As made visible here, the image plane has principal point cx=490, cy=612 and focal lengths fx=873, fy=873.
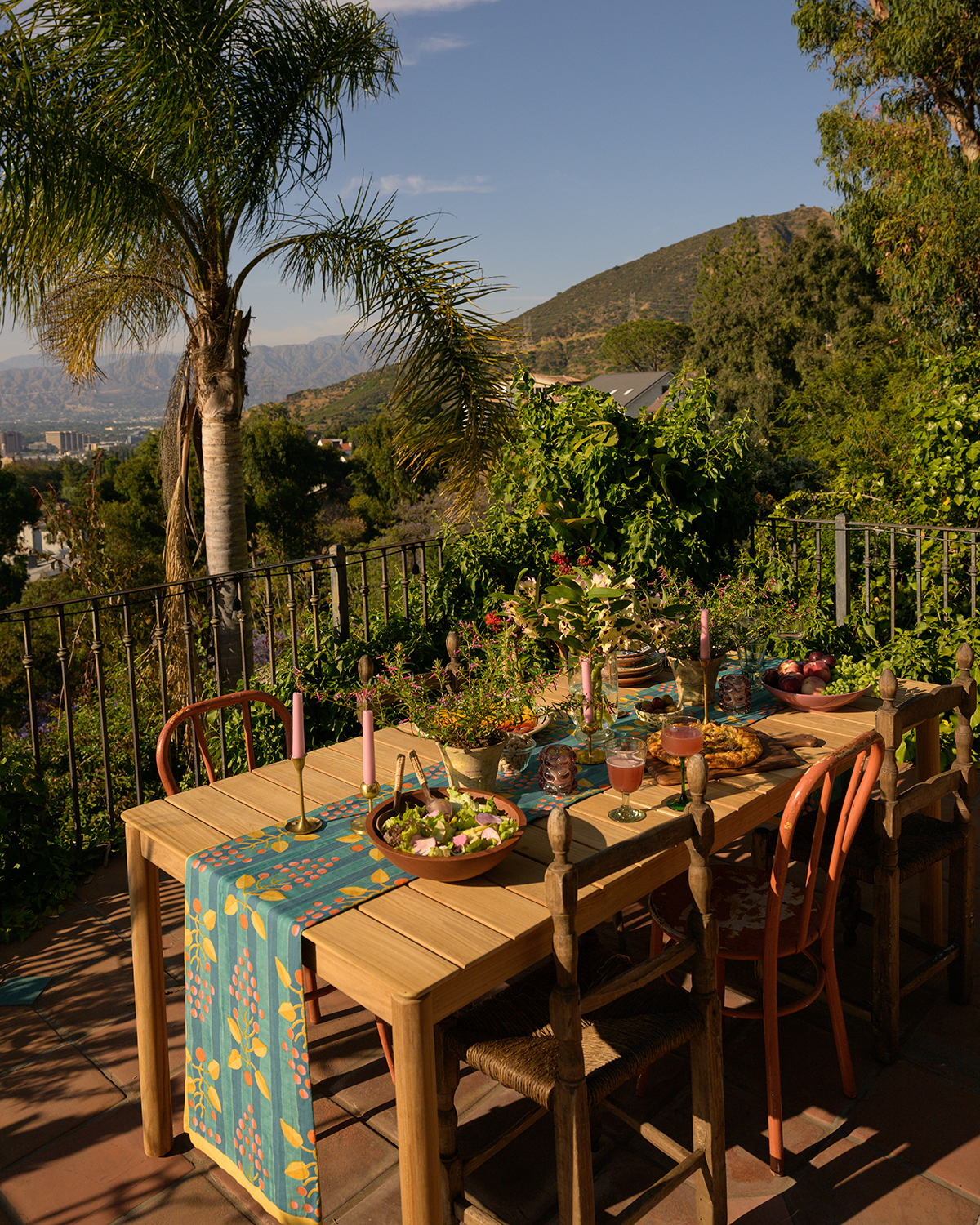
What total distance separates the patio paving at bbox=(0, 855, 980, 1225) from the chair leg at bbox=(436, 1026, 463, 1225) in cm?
16

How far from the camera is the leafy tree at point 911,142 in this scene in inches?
424

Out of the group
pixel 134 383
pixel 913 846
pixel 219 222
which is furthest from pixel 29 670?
pixel 134 383

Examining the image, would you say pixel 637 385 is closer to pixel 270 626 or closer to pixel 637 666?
pixel 270 626

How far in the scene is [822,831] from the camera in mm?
1843

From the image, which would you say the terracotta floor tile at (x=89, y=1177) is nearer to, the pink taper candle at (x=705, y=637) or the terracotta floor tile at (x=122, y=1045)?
the terracotta floor tile at (x=122, y=1045)

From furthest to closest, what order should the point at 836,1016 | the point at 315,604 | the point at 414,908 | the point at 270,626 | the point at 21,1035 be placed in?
1. the point at 315,604
2. the point at 270,626
3. the point at 21,1035
4. the point at 836,1016
5. the point at 414,908

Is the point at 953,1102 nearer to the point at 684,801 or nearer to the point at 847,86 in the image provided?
the point at 684,801

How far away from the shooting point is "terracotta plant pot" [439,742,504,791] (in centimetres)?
188

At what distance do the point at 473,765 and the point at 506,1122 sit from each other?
2.71 feet

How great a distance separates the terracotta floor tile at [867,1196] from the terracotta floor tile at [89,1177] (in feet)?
4.32

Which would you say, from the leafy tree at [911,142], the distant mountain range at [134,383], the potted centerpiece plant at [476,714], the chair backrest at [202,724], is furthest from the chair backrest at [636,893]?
the leafy tree at [911,142]

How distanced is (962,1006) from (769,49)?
57.2 feet

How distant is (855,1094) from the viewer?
2.03m

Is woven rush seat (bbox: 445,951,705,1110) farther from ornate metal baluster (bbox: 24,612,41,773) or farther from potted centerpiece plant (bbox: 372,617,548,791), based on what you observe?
ornate metal baluster (bbox: 24,612,41,773)
